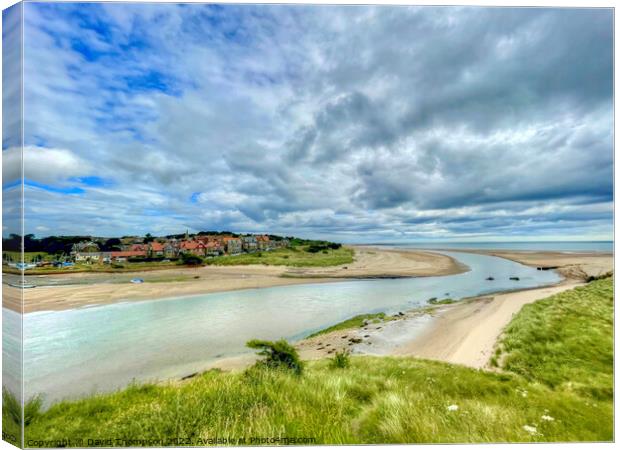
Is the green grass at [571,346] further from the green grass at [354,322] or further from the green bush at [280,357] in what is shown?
the green bush at [280,357]

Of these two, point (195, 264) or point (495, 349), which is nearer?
point (495, 349)

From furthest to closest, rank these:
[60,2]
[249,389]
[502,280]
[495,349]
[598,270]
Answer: [502,280], [598,270], [495,349], [60,2], [249,389]

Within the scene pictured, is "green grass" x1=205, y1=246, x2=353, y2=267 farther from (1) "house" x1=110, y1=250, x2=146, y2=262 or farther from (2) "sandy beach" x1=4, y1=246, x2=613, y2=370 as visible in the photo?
(1) "house" x1=110, y1=250, x2=146, y2=262

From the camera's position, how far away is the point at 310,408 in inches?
112

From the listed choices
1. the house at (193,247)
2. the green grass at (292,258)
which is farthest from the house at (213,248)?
the green grass at (292,258)

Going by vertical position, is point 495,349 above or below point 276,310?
above

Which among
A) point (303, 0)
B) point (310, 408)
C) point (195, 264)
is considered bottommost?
point (310, 408)

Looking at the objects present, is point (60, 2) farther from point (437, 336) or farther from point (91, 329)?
point (437, 336)

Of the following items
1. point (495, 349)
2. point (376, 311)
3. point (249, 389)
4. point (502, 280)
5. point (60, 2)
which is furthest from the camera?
point (502, 280)

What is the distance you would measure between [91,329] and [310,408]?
9.77m

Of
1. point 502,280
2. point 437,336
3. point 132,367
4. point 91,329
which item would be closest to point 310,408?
point 437,336

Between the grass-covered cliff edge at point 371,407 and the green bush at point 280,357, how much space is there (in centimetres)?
26

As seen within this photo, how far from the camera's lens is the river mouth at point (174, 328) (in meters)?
5.18

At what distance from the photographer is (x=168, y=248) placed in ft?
32.2
